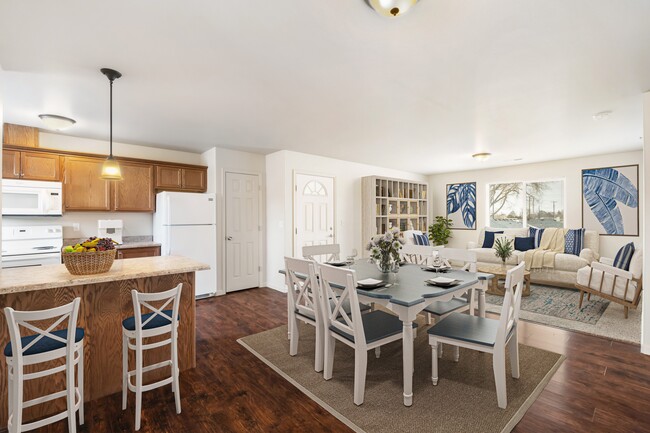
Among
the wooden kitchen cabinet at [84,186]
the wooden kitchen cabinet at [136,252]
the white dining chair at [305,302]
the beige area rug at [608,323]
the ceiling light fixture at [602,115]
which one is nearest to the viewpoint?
the white dining chair at [305,302]

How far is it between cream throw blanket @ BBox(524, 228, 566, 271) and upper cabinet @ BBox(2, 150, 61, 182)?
761cm

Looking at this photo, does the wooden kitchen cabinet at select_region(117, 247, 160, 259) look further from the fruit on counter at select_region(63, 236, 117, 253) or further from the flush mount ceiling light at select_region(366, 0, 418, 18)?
the flush mount ceiling light at select_region(366, 0, 418, 18)

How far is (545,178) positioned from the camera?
654cm

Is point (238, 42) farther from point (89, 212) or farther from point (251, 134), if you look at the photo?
point (89, 212)

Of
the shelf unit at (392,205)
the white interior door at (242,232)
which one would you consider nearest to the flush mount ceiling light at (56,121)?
the white interior door at (242,232)

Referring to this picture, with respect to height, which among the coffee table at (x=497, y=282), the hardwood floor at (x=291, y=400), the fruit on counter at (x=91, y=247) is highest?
the fruit on counter at (x=91, y=247)

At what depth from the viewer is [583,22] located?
1817 mm

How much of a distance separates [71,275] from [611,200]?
26.5 ft

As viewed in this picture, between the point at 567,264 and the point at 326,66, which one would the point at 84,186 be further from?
the point at 567,264

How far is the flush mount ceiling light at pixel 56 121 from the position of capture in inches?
133

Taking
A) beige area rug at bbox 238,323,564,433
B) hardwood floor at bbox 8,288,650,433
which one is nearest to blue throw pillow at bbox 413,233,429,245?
hardwood floor at bbox 8,288,650,433

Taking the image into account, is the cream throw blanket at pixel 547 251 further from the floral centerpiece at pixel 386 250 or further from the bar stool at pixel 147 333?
the bar stool at pixel 147 333

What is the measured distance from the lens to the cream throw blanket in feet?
18.0

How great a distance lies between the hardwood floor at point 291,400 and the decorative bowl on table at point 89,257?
3.14 ft
